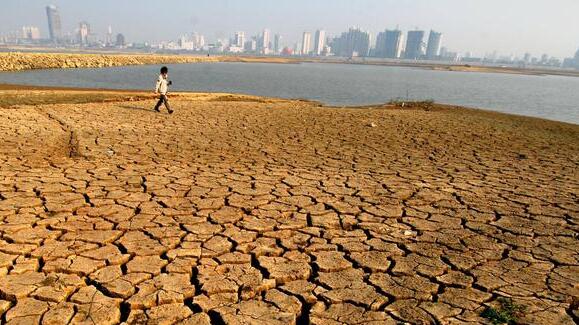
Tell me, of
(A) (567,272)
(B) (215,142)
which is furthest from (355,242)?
(B) (215,142)

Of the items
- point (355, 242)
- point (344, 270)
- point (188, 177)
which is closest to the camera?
point (344, 270)

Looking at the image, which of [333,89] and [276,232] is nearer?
[276,232]

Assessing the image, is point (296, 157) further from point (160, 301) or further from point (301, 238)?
point (160, 301)

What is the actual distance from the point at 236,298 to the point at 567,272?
2.69 metres

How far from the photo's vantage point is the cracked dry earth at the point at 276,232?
273 centimetres

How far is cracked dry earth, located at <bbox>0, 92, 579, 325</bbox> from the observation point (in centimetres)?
273

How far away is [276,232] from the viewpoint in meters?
3.88

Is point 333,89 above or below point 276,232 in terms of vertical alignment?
below

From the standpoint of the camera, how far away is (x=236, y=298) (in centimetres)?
279

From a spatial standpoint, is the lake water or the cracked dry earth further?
the lake water

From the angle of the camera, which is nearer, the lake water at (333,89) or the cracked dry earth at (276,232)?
the cracked dry earth at (276,232)

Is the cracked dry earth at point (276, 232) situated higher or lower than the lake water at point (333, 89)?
higher

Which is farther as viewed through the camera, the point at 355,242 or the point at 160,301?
the point at 355,242

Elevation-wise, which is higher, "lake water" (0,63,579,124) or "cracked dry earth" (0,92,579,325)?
"cracked dry earth" (0,92,579,325)
